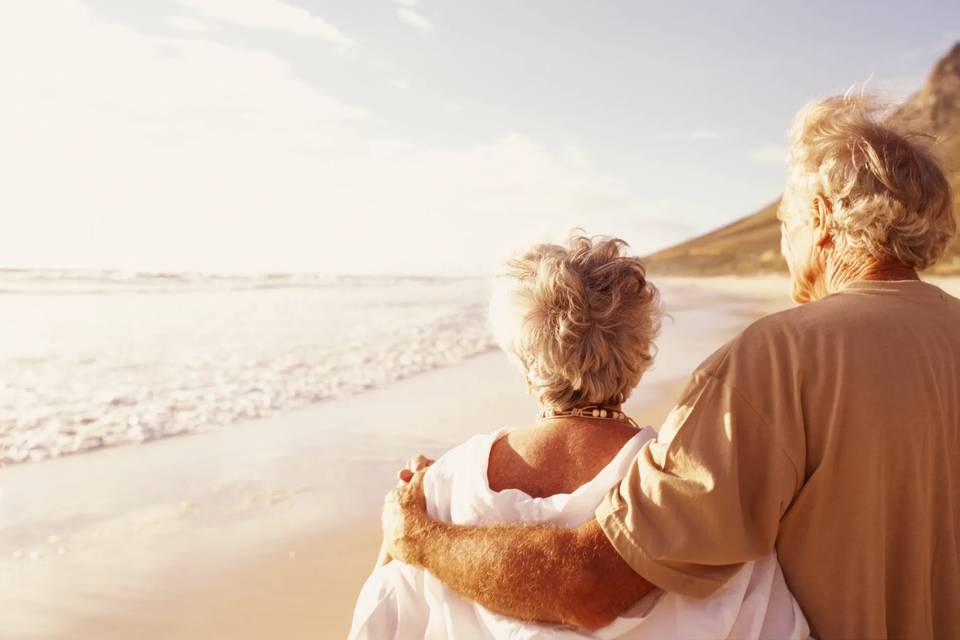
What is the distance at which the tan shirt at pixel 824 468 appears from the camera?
5.24ft

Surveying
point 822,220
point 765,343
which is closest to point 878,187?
point 822,220

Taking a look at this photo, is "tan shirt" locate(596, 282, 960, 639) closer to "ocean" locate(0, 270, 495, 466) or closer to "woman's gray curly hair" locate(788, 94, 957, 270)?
"woman's gray curly hair" locate(788, 94, 957, 270)

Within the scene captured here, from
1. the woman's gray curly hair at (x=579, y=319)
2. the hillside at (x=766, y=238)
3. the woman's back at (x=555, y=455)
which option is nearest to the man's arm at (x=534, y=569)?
the woman's back at (x=555, y=455)

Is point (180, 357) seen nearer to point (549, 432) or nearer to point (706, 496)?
point (549, 432)

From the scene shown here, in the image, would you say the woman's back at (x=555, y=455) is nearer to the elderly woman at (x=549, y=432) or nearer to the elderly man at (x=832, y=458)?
the elderly woman at (x=549, y=432)

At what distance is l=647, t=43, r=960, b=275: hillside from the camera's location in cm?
187

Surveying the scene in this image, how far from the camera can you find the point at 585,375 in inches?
78.0

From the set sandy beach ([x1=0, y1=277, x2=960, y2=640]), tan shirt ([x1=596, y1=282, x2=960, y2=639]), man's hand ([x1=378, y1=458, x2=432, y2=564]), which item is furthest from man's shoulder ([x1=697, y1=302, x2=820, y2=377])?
sandy beach ([x1=0, y1=277, x2=960, y2=640])

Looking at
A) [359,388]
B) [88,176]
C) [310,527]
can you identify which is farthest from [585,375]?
[88,176]

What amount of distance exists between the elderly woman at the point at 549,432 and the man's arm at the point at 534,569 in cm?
5

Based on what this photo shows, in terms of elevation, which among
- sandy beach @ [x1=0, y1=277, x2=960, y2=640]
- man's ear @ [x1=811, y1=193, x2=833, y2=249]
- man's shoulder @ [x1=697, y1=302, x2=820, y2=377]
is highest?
man's ear @ [x1=811, y1=193, x2=833, y2=249]

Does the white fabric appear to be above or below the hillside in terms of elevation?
below

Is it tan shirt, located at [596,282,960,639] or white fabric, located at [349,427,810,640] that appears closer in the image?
tan shirt, located at [596,282,960,639]

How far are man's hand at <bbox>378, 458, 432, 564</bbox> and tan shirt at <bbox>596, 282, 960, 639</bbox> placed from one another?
0.54 m
